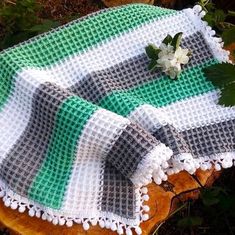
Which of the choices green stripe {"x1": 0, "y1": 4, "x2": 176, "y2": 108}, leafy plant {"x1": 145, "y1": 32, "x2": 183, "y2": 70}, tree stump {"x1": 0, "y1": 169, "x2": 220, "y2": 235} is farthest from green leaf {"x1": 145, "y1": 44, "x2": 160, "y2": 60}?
tree stump {"x1": 0, "y1": 169, "x2": 220, "y2": 235}

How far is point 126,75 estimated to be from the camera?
1.53m

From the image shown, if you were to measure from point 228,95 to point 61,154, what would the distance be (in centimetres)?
47

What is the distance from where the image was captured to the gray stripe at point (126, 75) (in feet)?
4.85

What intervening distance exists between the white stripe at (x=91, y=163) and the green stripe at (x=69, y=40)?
29 centimetres

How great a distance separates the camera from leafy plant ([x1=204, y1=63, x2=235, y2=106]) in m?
1.40

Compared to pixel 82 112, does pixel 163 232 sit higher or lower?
lower

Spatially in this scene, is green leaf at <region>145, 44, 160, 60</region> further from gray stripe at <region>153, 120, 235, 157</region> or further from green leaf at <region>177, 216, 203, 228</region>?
green leaf at <region>177, 216, 203, 228</region>

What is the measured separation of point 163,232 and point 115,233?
53 centimetres

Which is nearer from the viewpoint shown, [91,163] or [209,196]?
[91,163]

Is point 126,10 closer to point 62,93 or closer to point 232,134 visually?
point 62,93

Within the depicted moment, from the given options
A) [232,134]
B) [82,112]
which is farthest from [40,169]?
[232,134]

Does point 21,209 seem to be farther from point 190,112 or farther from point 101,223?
point 190,112

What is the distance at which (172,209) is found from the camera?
1.44 m

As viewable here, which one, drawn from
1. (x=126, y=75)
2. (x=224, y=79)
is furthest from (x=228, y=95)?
(x=126, y=75)
